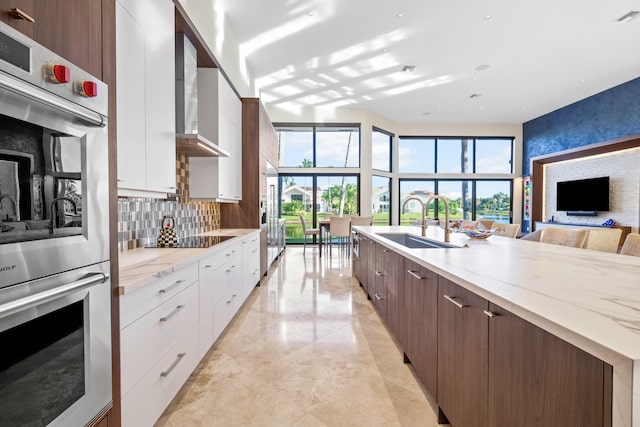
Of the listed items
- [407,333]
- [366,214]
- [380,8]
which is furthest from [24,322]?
[366,214]

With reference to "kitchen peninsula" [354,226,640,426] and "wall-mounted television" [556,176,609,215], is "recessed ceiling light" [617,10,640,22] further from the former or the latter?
"kitchen peninsula" [354,226,640,426]

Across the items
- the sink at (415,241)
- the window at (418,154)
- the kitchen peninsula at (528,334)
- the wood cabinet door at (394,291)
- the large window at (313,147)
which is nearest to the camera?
the kitchen peninsula at (528,334)

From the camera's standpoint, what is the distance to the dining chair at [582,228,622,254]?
2.36 meters

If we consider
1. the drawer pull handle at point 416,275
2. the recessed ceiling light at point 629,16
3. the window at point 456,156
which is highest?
the recessed ceiling light at point 629,16

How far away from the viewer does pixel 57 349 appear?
90cm

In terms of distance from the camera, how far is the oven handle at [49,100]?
72cm

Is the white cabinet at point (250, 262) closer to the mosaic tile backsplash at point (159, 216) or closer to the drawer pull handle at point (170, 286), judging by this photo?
the mosaic tile backsplash at point (159, 216)

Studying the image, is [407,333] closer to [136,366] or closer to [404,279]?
[404,279]

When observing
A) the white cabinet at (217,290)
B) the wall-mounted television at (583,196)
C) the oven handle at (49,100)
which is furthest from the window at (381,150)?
the oven handle at (49,100)

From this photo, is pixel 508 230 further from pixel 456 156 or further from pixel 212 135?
pixel 456 156

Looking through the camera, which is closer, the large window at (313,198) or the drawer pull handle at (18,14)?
the drawer pull handle at (18,14)

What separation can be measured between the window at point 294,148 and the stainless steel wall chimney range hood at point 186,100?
5.44 meters

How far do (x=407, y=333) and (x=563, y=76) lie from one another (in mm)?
6886

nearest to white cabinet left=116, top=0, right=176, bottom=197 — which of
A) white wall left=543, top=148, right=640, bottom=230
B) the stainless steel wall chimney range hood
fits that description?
the stainless steel wall chimney range hood
